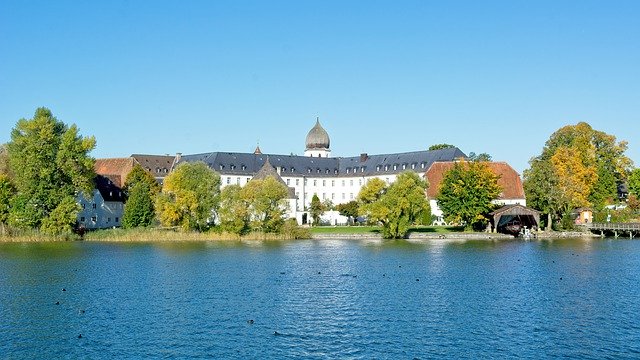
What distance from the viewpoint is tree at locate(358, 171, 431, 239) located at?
2943 inches

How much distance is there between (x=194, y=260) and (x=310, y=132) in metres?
82.3

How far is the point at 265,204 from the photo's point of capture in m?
73.3

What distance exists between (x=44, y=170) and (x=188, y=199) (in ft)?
44.0

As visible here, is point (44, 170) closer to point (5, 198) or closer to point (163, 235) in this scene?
point (5, 198)

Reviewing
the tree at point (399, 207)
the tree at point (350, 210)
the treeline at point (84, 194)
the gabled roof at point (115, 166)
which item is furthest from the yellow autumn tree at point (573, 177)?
the gabled roof at point (115, 166)

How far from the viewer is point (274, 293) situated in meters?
34.6

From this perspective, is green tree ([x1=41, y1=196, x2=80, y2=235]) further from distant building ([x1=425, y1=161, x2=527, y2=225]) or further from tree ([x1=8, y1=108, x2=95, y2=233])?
distant building ([x1=425, y1=161, x2=527, y2=225])

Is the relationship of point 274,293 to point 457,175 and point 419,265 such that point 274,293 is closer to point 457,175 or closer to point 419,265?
point 419,265

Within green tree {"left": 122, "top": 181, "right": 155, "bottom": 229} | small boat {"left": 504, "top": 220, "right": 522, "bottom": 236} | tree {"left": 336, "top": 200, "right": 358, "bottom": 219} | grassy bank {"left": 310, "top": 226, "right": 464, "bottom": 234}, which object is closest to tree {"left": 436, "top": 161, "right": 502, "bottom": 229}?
small boat {"left": 504, "top": 220, "right": 522, "bottom": 236}

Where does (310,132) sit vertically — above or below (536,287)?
above

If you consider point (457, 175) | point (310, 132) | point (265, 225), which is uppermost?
point (310, 132)

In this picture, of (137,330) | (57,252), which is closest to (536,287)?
(137,330)

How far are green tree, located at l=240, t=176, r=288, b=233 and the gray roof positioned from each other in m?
36.2

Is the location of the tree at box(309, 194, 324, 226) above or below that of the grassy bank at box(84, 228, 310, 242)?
above
